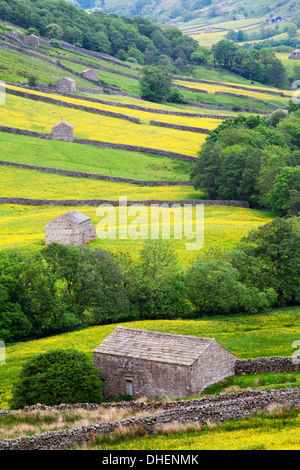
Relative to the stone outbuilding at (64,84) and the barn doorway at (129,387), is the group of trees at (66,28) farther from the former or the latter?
the barn doorway at (129,387)

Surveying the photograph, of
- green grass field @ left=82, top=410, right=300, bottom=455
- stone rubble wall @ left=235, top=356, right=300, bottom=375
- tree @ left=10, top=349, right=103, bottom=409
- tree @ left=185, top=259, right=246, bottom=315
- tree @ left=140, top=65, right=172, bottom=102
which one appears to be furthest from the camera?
tree @ left=140, top=65, right=172, bottom=102

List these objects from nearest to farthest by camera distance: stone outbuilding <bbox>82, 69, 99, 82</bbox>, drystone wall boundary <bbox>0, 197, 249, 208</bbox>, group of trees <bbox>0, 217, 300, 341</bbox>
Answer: group of trees <bbox>0, 217, 300, 341</bbox> → drystone wall boundary <bbox>0, 197, 249, 208</bbox> → stone outbuilding <bbox>82, 69, 99, 82</bbox>

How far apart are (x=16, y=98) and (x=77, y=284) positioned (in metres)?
81.2

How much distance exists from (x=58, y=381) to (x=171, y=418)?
8.54m

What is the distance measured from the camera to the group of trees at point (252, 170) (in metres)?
75.8

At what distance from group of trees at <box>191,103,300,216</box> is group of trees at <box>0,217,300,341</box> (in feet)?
77.0

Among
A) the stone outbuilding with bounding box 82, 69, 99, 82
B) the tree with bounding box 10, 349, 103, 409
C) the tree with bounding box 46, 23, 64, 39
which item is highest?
the tree with bounding box 46, 23, 64, 39

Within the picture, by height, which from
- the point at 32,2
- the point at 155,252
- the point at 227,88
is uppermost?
the point at 32,2

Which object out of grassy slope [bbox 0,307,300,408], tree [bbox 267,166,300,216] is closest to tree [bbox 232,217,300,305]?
grassy slope [bbox 0,307,300,408]

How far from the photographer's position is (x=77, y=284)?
4688cm

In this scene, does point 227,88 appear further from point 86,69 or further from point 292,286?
point 292,286

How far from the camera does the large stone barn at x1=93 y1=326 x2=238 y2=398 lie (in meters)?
28.8

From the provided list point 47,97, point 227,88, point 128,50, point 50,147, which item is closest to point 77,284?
point 50,147

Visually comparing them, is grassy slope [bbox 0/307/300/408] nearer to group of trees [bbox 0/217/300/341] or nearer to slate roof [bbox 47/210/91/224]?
group of trees [bbox 0/217/300/341]
